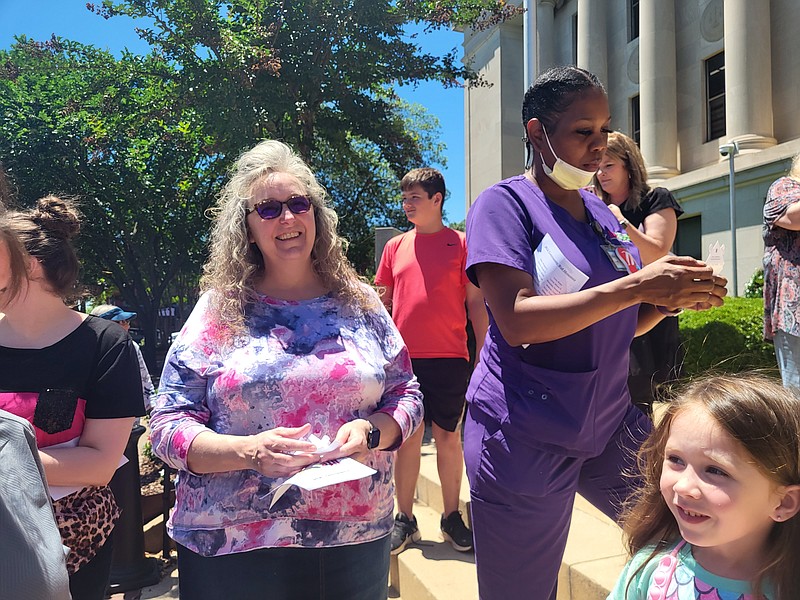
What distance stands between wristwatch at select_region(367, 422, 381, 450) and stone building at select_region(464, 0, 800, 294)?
935 centimetres

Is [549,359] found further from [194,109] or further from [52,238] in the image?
[194,109]

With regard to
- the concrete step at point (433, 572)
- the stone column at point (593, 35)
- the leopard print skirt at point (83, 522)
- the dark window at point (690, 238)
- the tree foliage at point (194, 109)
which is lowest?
the concrete step at point (433, 572)

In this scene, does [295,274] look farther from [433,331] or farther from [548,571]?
[433,331]

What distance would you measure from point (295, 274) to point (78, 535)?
1.17 metres

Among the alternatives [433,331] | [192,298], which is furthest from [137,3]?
[192,298]

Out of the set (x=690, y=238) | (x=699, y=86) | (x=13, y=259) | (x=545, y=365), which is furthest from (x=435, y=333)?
(x=699, y=86)

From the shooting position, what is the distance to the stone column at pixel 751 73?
15.4 metres

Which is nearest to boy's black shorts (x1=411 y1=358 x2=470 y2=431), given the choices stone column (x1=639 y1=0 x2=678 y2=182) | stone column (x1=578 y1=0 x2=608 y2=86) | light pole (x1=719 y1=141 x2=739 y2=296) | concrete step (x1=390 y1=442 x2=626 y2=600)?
concrete step (x1=390 y1=442 x2=626 y2=600)

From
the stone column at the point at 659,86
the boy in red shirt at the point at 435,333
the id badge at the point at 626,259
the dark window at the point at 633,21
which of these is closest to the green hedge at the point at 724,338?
the boy in red shirt at the point at 435,333

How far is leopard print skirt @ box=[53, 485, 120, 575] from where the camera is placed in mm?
2125

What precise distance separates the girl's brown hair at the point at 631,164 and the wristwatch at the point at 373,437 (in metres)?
1.87

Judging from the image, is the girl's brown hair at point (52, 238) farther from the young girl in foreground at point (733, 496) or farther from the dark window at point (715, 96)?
the dark window at point (715, 96)

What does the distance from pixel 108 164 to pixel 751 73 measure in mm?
16611

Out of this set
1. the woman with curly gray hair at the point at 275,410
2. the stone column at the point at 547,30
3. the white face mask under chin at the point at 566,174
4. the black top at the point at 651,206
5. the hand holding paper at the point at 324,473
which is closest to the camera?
the hand holding paper at the point at 324,473
